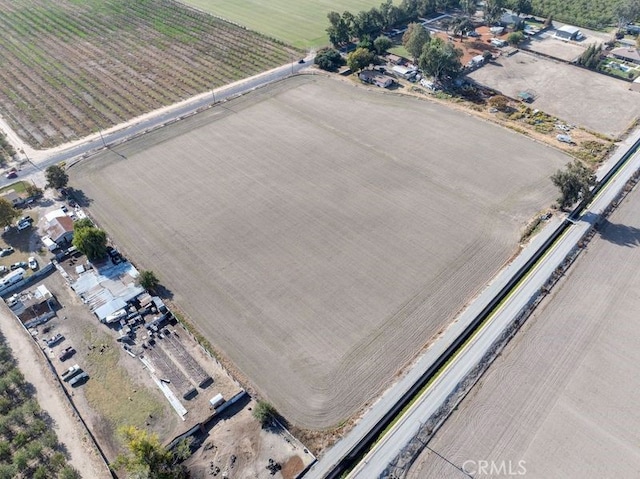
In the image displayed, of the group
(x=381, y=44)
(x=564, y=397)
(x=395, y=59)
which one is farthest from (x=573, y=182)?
(x=381, y=44)

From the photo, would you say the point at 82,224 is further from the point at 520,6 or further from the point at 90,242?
the point at 520,6

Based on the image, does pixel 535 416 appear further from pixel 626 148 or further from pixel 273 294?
pixel 626 148

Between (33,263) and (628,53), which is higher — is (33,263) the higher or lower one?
the lower one

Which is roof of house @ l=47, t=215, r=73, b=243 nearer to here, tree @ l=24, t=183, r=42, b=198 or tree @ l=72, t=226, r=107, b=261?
tree @ l=72, t=226, r=107, b=261

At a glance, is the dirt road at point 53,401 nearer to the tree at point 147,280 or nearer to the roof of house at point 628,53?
the tree at point 147,280

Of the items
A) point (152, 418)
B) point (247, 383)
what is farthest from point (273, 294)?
point (152, 418)

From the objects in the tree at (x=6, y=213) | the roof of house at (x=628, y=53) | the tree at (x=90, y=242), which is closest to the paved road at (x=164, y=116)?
the tree at (x=6, y=213)

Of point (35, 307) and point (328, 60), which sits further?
point (328, 60)
